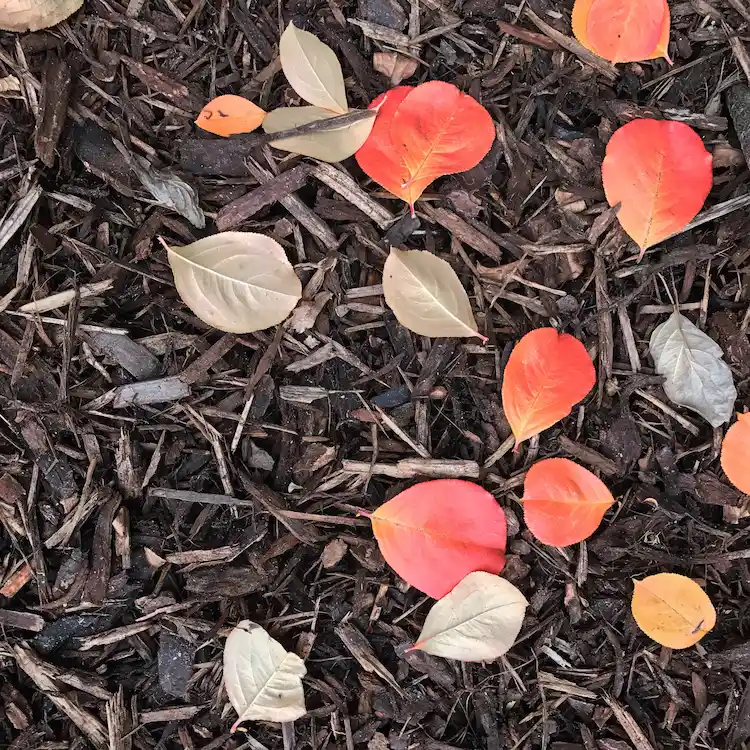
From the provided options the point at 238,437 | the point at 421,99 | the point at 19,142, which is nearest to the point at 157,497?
the point at 238,437

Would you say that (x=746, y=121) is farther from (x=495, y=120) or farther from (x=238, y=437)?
(x=238, y=437)

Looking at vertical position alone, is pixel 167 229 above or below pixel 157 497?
above

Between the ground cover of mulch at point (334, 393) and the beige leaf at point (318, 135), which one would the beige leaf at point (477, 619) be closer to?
the ground cover of mulch at point (334, 393)

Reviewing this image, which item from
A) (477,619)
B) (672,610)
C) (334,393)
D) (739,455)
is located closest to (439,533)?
(477,619)

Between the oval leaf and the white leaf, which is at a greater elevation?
the white leaf

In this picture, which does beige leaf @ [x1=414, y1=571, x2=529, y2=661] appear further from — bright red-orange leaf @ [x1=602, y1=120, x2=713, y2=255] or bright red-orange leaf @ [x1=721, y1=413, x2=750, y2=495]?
bright red-orange leaf @ [x1=602, y1=120, x2=713, y2=255]

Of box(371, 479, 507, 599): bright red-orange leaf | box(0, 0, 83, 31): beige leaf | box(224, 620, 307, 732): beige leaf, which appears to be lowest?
box(224, 620, 307, 732): beige leaf

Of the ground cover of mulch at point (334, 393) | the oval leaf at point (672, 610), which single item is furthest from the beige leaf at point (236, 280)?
the oval leaf at point (672, 610)

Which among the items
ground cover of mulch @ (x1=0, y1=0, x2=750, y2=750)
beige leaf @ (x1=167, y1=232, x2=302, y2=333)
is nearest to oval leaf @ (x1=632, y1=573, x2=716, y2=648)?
ground cover of mulch @ (x1=0, y1=0, x2=750, y2=750)
